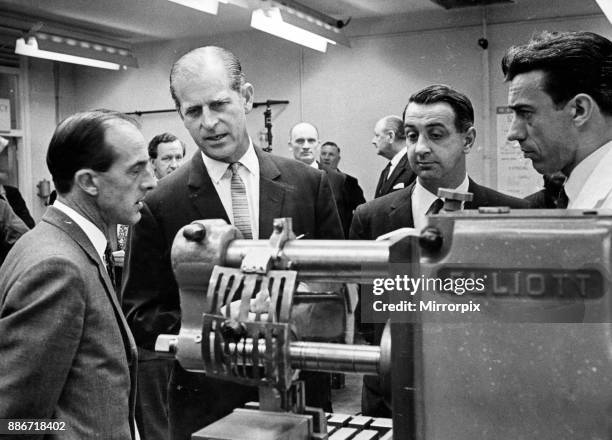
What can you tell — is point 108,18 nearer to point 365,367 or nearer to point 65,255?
point 65,255

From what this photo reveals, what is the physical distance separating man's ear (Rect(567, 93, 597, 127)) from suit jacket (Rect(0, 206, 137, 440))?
3.33ft

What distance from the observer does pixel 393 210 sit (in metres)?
2.08

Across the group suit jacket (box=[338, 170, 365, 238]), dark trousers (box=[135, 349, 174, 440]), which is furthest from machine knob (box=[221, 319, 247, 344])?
suit jacket (box=[338, 170, 365, 238])

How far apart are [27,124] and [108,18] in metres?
2.04

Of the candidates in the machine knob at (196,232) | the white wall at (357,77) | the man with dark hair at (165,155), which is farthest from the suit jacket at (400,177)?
the machine knob at (196,232)

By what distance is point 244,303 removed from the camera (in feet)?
2.49

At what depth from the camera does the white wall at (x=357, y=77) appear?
702 cm

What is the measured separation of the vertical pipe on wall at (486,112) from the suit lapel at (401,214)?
5210 millimetres

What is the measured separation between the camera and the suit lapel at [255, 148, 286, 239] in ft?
5.60

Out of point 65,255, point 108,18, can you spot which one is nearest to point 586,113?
point 65,255

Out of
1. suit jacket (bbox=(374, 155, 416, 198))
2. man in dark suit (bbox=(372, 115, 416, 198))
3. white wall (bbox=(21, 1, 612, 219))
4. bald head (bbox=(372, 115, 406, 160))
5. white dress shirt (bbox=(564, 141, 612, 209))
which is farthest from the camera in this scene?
white wall (bbox=(21, 1, 612, 219))

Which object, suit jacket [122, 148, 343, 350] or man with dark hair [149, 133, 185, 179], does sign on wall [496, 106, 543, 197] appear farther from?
suit jacket [122, 148, 343, 350]

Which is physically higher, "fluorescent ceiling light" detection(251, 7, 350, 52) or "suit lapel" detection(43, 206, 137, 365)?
"fluorescent ceiling light" detection(251, 7, 350, 52)

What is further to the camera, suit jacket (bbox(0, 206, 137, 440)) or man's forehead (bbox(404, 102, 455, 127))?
man's forehead (bbox(404, 102, 455, 127))
